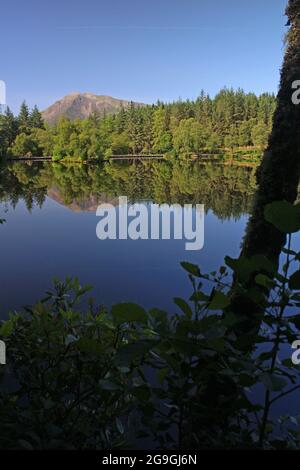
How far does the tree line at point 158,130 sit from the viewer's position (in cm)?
6688

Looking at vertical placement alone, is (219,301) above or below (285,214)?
below

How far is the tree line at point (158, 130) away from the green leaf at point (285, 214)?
217ft

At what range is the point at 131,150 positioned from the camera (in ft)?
283

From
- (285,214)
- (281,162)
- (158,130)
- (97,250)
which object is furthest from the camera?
(158,130)

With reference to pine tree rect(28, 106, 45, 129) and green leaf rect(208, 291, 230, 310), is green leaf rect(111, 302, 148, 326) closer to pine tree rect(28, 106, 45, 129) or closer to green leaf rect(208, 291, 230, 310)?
green leaf rect(208, 291, 230, 310)

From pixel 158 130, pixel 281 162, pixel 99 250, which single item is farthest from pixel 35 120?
pixel 281 162

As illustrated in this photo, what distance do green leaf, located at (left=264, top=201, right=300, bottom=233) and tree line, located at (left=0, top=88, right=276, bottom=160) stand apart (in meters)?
66.2

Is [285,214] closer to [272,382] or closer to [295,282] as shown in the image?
[295,282]

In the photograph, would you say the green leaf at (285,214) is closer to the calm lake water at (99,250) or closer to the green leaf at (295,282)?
the green leaf at (295,282)

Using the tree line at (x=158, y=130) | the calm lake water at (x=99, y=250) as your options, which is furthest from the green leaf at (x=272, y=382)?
the tree line at (x=158, y=130)

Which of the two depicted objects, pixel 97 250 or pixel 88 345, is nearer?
pixel 88 345

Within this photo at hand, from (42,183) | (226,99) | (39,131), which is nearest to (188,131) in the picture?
(226,99)

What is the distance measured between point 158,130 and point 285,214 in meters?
84.5

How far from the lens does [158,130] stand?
82.2 meters
